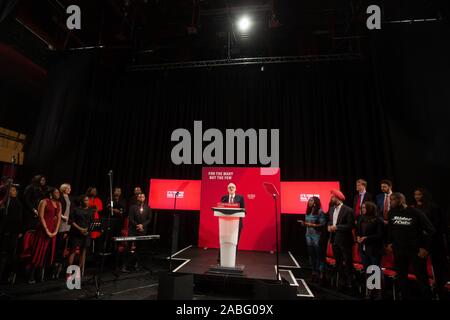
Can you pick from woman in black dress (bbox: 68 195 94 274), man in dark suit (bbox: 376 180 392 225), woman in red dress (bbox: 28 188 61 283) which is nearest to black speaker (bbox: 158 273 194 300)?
woman in black dress (bbox: 68 195 94 274)

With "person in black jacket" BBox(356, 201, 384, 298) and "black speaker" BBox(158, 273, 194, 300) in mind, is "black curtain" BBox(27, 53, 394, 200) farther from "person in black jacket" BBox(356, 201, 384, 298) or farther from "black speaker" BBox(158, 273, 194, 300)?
"black speaker" BBox(158, 273, 194, 300)

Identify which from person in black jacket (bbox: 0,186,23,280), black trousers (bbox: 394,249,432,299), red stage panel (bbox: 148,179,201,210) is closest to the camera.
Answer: black trousers (bbox: 394,249,432,299)

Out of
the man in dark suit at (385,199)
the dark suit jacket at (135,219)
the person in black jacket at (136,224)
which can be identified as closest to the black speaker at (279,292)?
the man in dark suit at (385,199)

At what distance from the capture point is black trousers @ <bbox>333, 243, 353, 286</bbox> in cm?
368

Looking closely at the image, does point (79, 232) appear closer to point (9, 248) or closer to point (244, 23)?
point (9, 248)

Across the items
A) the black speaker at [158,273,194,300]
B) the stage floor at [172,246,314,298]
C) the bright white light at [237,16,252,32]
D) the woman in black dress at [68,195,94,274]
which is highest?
the bright white light at [237,16,252,32]

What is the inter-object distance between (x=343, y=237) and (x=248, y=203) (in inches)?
108

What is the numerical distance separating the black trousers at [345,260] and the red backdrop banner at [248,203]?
216 cm

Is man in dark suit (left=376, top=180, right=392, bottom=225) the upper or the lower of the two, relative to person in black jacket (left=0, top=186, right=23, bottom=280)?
upper

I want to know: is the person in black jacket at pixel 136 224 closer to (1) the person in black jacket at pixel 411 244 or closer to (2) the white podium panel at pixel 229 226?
(2) the white podium panel at pixel 229 226

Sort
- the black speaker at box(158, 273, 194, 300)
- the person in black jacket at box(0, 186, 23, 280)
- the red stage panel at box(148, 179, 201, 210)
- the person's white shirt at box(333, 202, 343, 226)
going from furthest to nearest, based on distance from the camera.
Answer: the red stage panel at box(148, 179, 201, 210)
the person's white shirt at box(333, 202, 343, 226)
the person in black jacket at box(0, 186, 23, 280)
the black speaker at box(158, 273, 194, 300)

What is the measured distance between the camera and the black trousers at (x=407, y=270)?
2.99 m

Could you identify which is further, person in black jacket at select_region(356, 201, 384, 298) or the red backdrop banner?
the red backdrop banner

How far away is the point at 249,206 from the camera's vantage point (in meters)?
6.18
